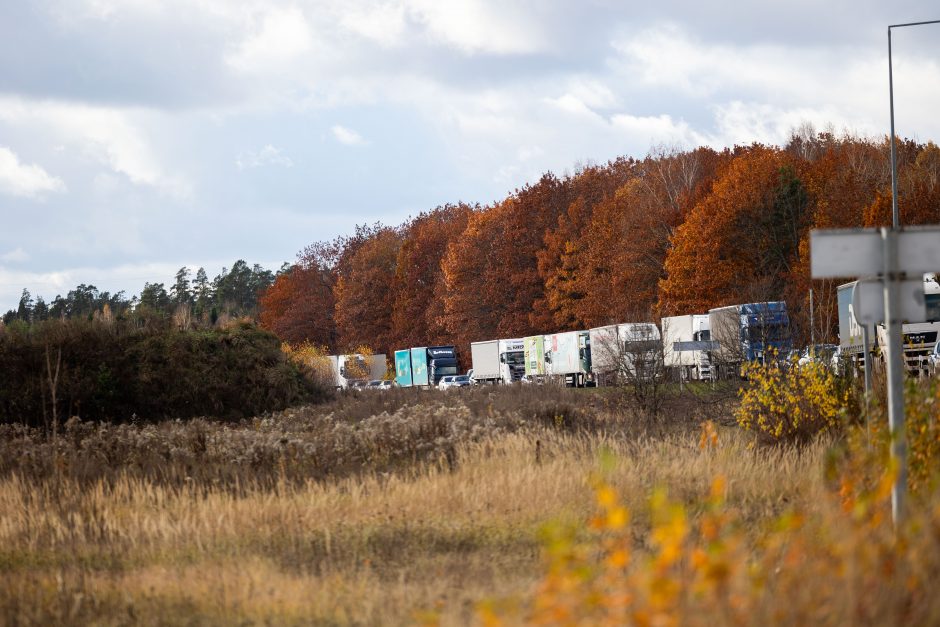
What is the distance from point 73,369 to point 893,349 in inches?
799

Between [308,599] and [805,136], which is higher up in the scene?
[805,136]

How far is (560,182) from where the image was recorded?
2803 inches

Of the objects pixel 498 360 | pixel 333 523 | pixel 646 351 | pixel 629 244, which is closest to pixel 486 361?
pixel 498 360

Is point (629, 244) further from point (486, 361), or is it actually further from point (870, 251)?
point (870, 251)

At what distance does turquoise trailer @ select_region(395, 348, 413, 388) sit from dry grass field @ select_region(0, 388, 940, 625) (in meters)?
56.4

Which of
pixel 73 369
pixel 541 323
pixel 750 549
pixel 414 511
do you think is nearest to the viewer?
pixel 750 549

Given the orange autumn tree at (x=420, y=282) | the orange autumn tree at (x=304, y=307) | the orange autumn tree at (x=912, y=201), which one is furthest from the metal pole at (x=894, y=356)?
the orange autumn tree at (x=304, y=307)

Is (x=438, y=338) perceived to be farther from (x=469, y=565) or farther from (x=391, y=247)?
(x=469, y=565)

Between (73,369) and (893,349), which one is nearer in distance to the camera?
(893,349)

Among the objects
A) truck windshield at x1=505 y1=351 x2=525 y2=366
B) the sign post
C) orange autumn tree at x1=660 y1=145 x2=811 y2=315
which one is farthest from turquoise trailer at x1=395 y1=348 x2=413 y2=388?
the sign post

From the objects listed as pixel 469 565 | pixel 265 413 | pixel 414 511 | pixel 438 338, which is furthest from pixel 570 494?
pixel 438 338

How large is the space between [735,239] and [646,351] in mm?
28377

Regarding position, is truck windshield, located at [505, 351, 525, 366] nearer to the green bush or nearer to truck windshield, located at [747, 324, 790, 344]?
truck windshield, located at [747, 324, 790, 344]

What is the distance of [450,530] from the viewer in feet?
35.9
